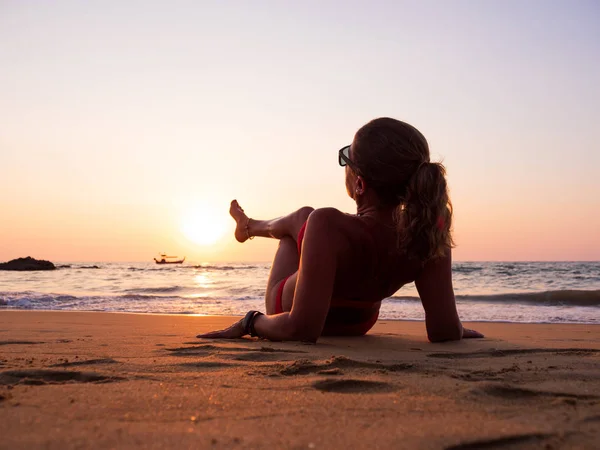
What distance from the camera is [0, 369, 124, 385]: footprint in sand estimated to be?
1.65 m

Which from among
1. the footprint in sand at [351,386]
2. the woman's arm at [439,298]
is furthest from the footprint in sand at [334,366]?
the woman's arm at [439,298]

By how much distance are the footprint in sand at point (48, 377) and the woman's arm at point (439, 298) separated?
1817mm

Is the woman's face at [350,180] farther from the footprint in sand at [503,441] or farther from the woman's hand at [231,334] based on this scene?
the footprint in sand at [503,441]

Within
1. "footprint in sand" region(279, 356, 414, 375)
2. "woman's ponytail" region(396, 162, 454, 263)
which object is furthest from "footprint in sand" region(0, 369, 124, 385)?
"woman's ponytail" region(396, 162, 454, 263)

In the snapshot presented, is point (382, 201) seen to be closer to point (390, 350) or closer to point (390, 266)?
point (390, 266)

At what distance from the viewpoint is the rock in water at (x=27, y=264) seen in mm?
35747

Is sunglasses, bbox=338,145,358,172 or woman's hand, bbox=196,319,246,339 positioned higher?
sunglasses, bbox=338,145,358,172

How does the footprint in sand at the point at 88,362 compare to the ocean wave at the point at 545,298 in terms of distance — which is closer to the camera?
the footprint in sand at the point at 88,362

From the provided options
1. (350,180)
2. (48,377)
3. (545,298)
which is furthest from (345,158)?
(545,298)

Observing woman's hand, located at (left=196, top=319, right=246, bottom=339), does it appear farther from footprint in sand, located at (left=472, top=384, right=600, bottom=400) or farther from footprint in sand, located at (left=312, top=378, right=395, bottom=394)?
footprint in sand, located at (left=472, top=384, right=600, bottom=400)

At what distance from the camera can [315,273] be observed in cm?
264

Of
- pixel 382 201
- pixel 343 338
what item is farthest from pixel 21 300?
pixel 382 201

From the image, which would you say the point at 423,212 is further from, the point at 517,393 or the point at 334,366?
the point at 517,393

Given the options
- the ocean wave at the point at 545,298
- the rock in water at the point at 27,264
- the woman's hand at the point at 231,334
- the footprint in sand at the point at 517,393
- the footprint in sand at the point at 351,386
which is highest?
the rock in water at the point at 27,264
